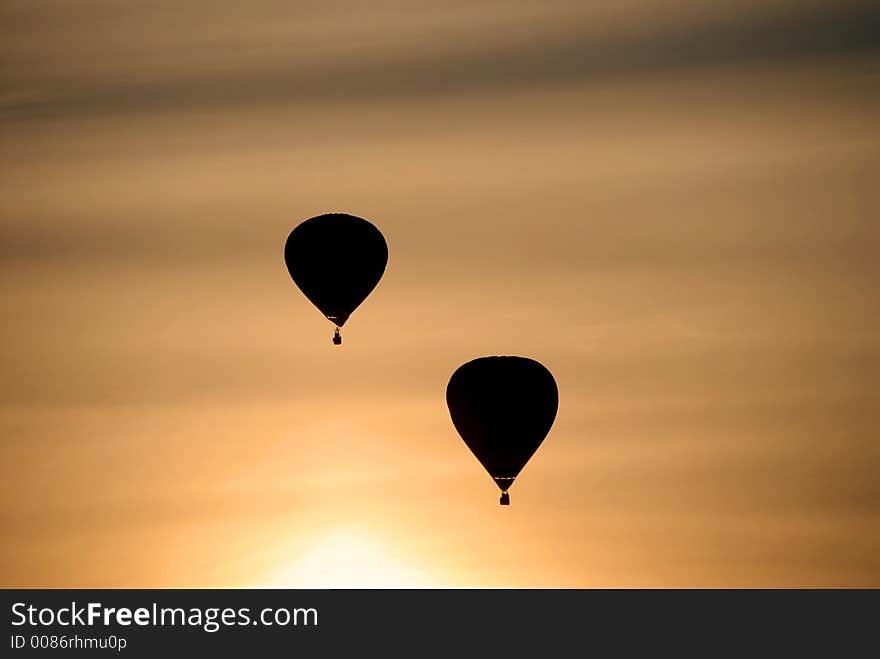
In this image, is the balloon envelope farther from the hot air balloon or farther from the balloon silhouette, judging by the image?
the balloon silhouette

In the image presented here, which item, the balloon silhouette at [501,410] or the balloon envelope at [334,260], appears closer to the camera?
the balloon silhouette at [501,410]

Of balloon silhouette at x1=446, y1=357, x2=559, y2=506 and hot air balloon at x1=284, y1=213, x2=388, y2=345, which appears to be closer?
balloon silhouette at x1=446, y1=357, x2=559, y2=506

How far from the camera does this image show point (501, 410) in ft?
128

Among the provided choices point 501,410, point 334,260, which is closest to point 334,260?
point 334,260

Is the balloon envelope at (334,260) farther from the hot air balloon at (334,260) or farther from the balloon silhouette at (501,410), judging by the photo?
the balloon silhouette at (501,410)

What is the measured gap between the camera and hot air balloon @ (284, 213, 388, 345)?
4066 cm

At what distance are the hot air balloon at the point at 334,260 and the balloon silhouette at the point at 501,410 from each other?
11.1 ft

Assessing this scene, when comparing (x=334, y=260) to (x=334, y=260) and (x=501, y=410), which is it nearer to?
(x=334, y=260)

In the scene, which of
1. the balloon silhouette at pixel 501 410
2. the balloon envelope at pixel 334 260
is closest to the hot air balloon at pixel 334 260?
the balloon envelope at pixel 334 260

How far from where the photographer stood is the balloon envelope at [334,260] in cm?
4066

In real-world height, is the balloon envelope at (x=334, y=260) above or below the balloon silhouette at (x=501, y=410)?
above

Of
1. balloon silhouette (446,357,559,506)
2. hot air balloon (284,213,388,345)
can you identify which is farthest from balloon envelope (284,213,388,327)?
balloon silhouette (446,357,559,506)
